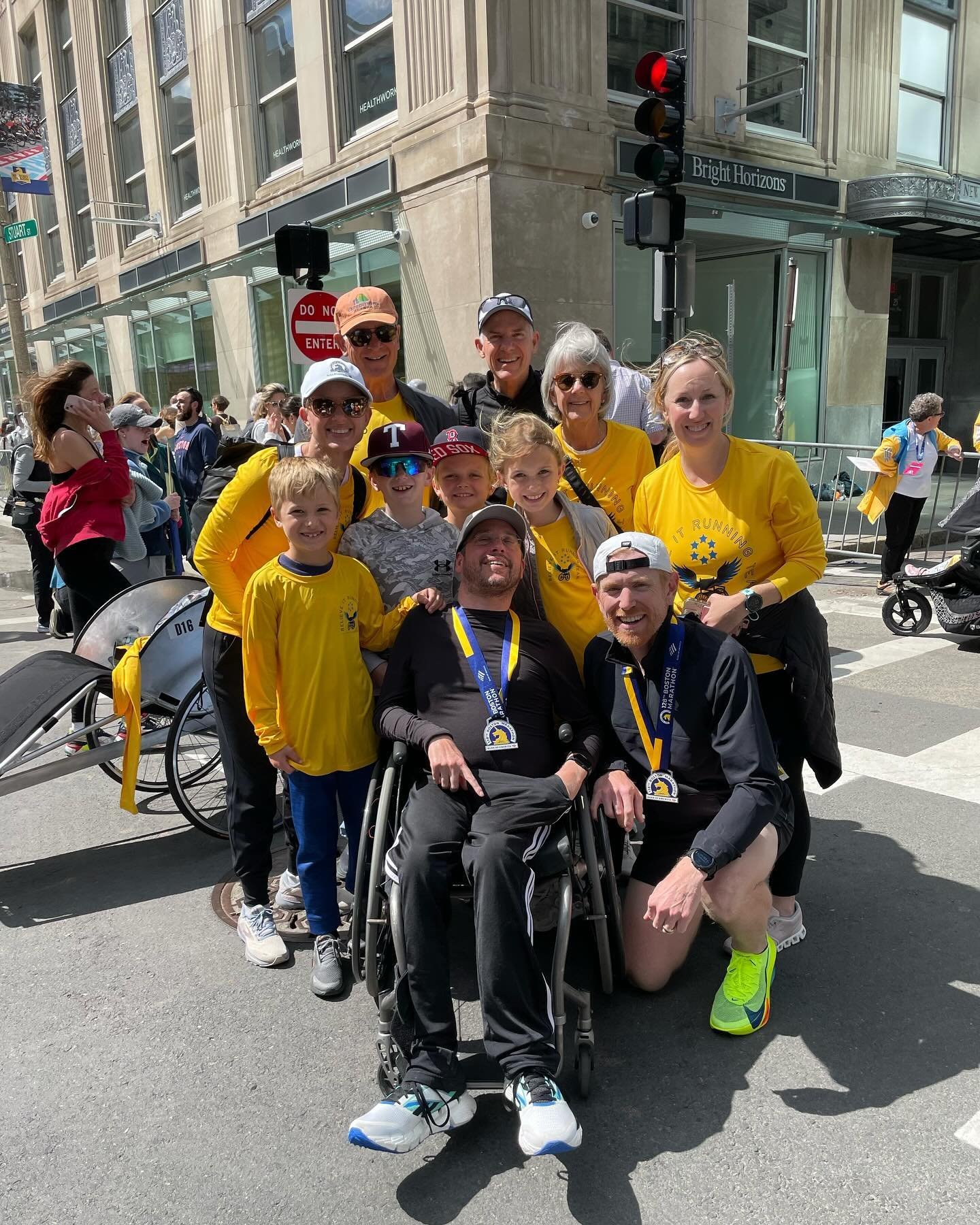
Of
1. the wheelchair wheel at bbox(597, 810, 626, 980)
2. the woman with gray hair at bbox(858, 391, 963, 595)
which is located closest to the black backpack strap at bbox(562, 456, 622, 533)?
the wheelchair wheel at bbox(597, 810, 626, 980)

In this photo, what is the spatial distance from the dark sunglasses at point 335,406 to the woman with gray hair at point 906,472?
700cm

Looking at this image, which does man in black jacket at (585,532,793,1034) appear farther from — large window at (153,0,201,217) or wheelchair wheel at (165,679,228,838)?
large window at (153,0,201,217)

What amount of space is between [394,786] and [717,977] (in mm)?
1297

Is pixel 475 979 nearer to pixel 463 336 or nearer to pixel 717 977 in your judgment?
pixel 717 977

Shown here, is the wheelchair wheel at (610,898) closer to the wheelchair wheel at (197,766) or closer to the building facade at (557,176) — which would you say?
the wheelchair wheel at (197,766)

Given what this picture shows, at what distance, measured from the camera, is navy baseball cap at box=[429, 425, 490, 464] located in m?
3.14

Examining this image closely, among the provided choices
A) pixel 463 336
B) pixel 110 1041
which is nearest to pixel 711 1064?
pixel 110 1041

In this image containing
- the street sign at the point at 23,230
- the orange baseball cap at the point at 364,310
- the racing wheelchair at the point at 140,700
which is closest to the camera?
the orange baseball cap at the point at 364,310

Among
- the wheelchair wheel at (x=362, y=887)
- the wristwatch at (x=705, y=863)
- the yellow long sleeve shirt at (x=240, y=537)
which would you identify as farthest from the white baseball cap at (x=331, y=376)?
the wristwatch at (x=705, y=863)

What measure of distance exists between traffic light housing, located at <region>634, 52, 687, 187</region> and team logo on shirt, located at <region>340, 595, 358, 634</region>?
19.3 feet

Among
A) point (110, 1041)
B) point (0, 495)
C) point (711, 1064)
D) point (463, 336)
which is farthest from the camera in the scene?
point (0, 495)

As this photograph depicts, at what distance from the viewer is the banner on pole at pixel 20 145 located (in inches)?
580

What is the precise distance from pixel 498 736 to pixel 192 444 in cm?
861

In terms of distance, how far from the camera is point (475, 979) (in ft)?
10.4
